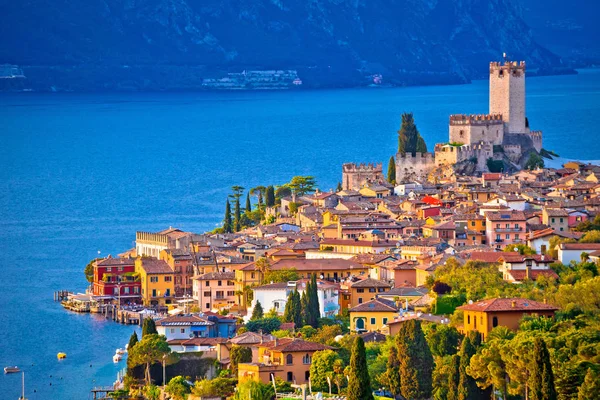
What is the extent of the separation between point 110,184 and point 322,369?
8593 centimetres

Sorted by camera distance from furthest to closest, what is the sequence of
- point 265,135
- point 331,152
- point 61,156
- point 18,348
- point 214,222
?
point 265,135
point 61,156
point 331,152
point 214,222
point 18,348

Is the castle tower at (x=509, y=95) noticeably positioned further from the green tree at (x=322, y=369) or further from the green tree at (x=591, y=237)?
the green tree at (x=322, y=369)

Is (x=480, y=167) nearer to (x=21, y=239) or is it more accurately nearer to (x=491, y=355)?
(x=21, y=239)

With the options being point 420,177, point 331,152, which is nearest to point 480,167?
point 420,177

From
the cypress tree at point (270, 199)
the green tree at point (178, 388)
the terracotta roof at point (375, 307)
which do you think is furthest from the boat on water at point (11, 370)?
the cypress tree at point (270, 199)

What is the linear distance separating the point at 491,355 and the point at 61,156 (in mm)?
123295

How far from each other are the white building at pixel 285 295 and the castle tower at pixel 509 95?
1385 inches

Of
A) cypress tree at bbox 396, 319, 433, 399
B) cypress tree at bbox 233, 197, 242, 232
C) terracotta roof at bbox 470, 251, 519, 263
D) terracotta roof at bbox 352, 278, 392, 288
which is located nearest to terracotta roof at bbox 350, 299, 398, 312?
terracotta roof at bbox 352, 278, 392, 288

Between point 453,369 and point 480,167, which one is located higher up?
point 480,167

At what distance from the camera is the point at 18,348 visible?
5684 cm

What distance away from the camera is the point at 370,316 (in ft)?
158

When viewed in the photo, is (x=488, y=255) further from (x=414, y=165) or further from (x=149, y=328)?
(x=414, y=165)

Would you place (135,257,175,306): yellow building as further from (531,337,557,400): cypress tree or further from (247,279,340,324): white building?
(531,337,557,400): cypress tree

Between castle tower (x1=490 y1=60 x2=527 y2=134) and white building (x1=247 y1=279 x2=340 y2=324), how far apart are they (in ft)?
115
